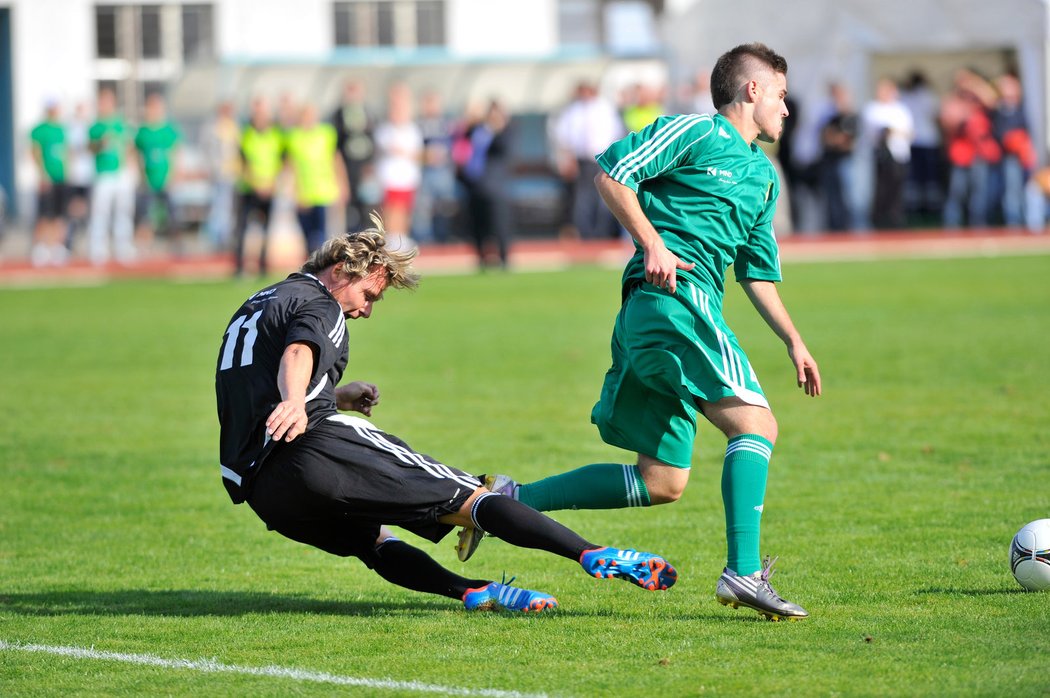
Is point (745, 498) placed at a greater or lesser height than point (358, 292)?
lesser

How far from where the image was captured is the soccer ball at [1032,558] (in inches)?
219

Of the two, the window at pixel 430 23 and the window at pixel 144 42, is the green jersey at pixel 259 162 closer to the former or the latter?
the window at pixel 144 42

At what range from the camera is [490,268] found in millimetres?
23125

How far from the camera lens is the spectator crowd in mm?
22141

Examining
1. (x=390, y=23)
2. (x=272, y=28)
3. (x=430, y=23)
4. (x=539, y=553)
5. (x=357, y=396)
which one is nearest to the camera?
(x=357, y=396)

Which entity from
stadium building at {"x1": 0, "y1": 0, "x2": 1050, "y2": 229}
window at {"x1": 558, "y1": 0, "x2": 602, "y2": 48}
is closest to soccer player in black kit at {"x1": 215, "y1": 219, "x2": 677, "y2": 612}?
stadium building at {"x1": 0, "y1": 0, "x2": 1050, "y2": 229}

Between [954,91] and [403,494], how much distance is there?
980 inches

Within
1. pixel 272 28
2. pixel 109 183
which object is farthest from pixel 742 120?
pixel 272 28

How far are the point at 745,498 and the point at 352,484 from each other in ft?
4.27

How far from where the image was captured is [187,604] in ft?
19.5

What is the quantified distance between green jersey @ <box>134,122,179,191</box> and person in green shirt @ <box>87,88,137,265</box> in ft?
1.07

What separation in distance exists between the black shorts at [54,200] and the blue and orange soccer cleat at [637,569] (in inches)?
836

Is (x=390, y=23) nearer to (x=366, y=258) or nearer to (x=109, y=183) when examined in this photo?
(x=109, y=183)

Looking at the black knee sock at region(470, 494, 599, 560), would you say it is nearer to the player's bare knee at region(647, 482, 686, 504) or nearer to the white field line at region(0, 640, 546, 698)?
the player's bare knee at region(647, 482, 686, 504)
